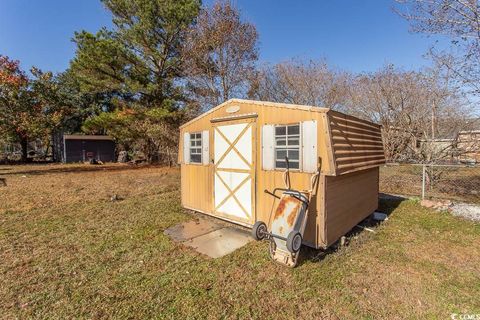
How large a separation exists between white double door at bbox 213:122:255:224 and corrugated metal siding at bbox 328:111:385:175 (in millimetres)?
1570

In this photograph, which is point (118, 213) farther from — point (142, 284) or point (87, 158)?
point (87, 158)

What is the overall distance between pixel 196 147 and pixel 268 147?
2.31m

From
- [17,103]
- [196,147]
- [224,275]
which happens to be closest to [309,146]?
[224,275]

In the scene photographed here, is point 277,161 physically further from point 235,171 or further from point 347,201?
point 347,201

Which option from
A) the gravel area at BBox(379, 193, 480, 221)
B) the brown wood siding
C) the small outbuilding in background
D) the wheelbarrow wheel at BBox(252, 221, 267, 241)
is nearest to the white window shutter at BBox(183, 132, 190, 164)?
the wheelbarrow wheel at BBox(252, 221, 267, 241)

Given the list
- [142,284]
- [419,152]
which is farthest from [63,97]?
[419,152]

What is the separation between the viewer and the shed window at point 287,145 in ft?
13.9

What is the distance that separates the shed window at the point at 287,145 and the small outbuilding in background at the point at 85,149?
817 inches

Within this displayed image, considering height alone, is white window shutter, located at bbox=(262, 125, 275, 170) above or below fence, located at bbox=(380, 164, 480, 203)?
above

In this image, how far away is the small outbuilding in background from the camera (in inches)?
819

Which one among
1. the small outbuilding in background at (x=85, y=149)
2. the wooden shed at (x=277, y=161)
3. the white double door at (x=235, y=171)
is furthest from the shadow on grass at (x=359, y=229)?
the small outbuilding in background at (x=85, y=149)

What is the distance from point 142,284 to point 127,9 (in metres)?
16.6

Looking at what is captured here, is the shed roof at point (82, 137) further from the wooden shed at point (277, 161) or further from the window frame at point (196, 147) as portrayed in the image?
the window frame at point (196, 147)

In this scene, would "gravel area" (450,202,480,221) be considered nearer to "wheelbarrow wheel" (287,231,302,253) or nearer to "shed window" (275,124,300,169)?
"shed window" (275,124,300,169)
